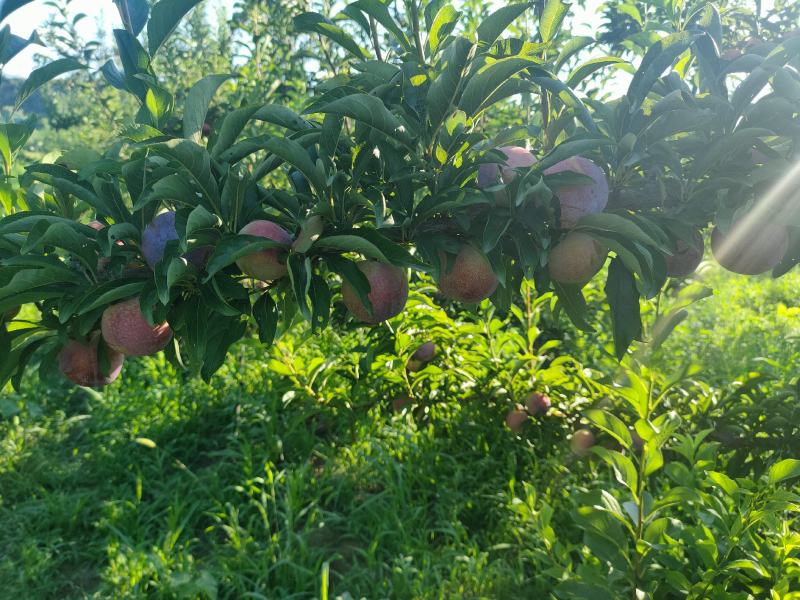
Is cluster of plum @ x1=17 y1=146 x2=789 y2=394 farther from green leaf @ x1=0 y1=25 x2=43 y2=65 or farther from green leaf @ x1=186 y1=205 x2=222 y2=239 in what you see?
green leaf @ x1=0 y1=25 x2=43 y2=65

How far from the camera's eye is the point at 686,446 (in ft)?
4.92

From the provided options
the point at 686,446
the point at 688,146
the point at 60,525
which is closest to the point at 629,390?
the point at 686,446

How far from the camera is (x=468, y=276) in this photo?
110cm

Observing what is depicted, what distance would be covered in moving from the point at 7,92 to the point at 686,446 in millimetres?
22889

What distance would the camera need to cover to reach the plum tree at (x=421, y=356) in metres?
2.36

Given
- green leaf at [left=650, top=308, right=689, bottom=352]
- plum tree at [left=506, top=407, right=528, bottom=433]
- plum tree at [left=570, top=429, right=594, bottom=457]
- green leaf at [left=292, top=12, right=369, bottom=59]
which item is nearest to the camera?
green leaf at [left=292, top=12, right=369, bottom=59]

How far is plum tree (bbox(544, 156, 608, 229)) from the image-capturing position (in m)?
1.01

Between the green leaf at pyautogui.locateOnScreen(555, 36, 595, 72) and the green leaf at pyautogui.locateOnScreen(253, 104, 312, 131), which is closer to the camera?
the green leaf at pyautogui.locateOnScreen(253, 104, 312, 131)

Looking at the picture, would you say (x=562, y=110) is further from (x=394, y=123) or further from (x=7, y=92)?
(x=7, y=92)

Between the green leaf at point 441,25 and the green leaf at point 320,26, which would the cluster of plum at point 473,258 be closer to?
the green leaf at point 441,25

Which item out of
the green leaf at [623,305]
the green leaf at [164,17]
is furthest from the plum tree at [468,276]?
the green leaf at [164,17]

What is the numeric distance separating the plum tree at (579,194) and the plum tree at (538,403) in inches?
53.0

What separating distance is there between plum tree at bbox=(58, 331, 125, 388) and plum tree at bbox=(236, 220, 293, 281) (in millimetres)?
451

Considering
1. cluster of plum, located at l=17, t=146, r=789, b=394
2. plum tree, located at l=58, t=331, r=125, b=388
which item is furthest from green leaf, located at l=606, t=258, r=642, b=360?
plum tree, located at l=58, t=331, r=125, b=388
